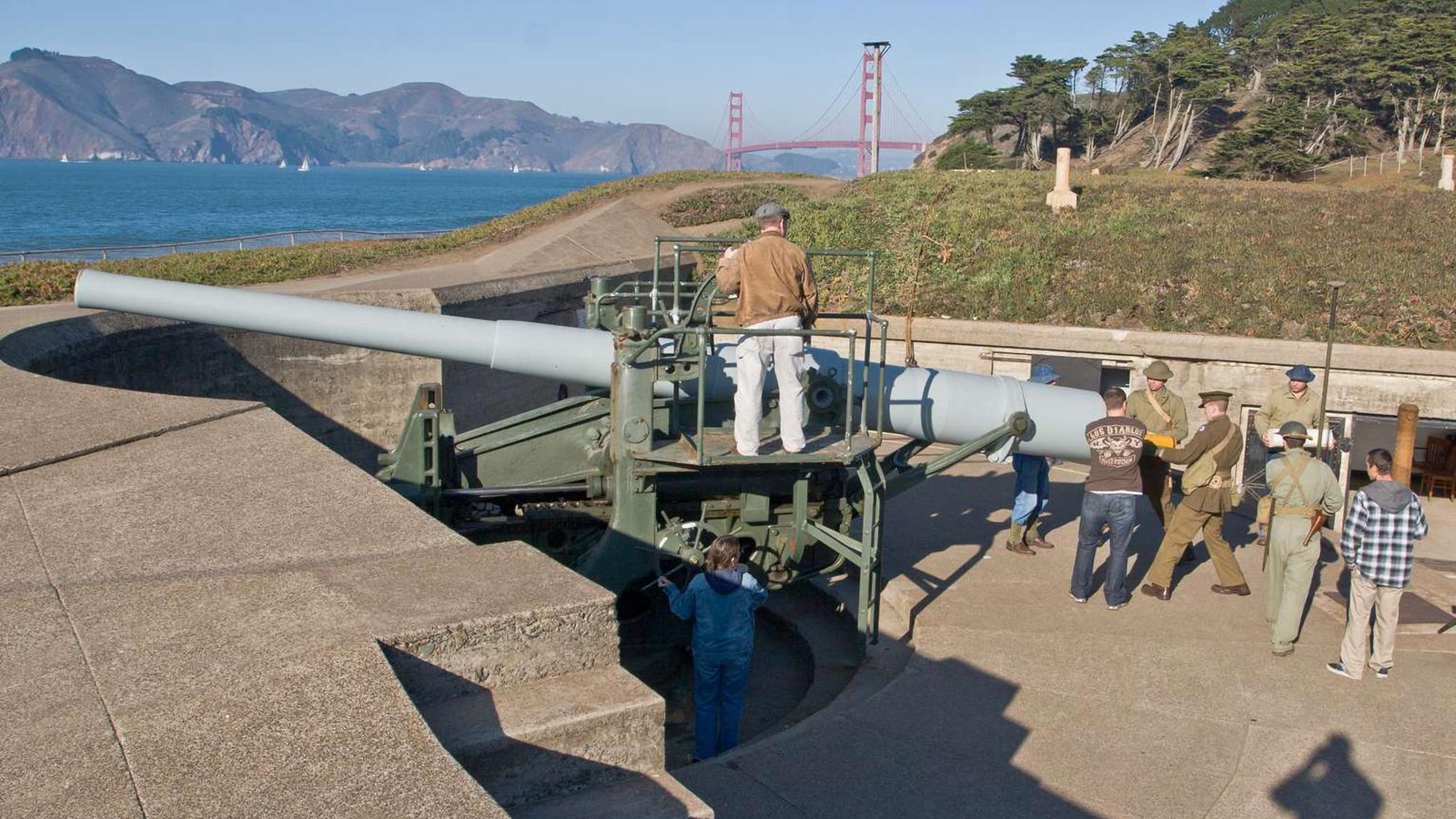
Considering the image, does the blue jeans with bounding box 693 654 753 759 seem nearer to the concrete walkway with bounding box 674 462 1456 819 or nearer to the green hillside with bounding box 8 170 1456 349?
the concrete walkway with bounding box 674 462 1456 819

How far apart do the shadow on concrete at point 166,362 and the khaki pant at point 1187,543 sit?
5.85 metres

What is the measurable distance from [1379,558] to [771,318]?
10.7 ft

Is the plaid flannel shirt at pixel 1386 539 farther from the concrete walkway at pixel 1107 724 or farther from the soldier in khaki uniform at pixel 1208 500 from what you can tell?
the soldier in khaki uniform at pixel 1208 500

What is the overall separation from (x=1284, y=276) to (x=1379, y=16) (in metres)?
43.8

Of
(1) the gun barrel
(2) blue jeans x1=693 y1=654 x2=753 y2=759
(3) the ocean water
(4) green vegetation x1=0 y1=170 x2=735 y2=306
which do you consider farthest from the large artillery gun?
(3) the ocean water

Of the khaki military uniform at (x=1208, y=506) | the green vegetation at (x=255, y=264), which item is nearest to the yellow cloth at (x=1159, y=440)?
the khaki military uniform at (x=1208, y=506)

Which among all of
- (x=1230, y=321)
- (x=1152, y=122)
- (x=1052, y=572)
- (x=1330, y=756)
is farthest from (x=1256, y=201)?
(x=1152, y=122)

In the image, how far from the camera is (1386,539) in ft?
19.6

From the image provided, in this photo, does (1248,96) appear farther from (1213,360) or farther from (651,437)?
(651,437)

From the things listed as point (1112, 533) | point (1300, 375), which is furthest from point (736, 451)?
point (1300, 375)

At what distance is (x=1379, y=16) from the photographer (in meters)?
52.2

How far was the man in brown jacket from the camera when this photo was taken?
5.96m

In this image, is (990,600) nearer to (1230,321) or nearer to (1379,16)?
(1230,321)

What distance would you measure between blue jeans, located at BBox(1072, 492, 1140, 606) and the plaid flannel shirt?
4.11 feet
